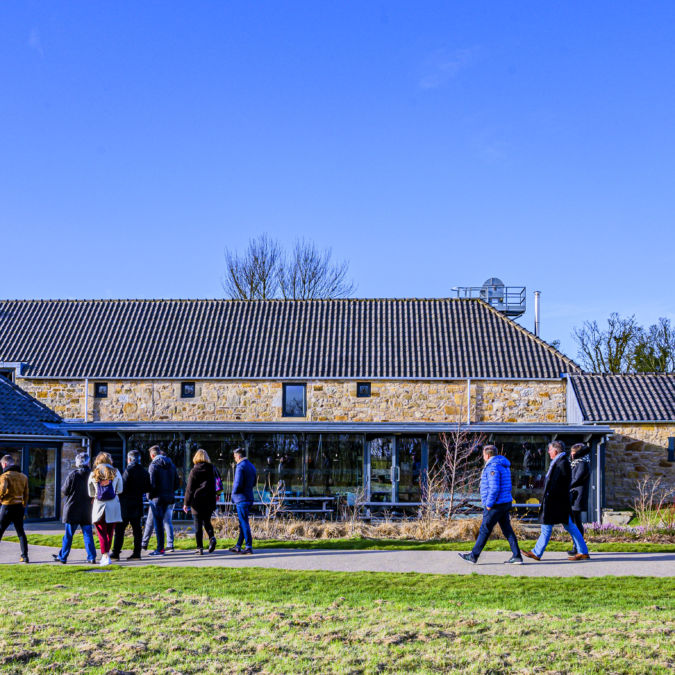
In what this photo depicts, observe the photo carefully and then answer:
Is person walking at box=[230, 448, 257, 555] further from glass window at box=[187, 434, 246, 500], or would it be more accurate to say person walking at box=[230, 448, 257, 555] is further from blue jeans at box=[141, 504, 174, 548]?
glass window at box=[187, 434, 246, 500]

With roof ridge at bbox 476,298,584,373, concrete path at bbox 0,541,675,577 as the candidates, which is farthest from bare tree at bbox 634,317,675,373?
concrete path at bbox 0,541,675,577

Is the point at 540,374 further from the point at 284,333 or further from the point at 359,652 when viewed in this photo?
the point at 359,652

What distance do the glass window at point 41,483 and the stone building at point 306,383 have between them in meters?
0.66

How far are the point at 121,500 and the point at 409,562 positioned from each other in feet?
12.9

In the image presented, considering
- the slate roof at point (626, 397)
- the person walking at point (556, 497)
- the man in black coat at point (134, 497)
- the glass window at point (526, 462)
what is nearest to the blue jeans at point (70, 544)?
the man in black coat at point (134, 497)

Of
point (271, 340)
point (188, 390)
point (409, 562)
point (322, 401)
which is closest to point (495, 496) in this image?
point (409, 562)

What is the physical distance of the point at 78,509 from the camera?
36.3 ft

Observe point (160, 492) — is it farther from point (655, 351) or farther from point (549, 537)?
point (655, 351)

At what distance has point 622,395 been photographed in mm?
21750

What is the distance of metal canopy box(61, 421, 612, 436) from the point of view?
1855 cm

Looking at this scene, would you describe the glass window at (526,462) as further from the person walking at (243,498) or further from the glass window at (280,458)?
the person walking at (243,498)

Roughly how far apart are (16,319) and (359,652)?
73.7ft

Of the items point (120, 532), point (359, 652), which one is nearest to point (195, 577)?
point (120, 532)

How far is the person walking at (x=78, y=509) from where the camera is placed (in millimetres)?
11062
